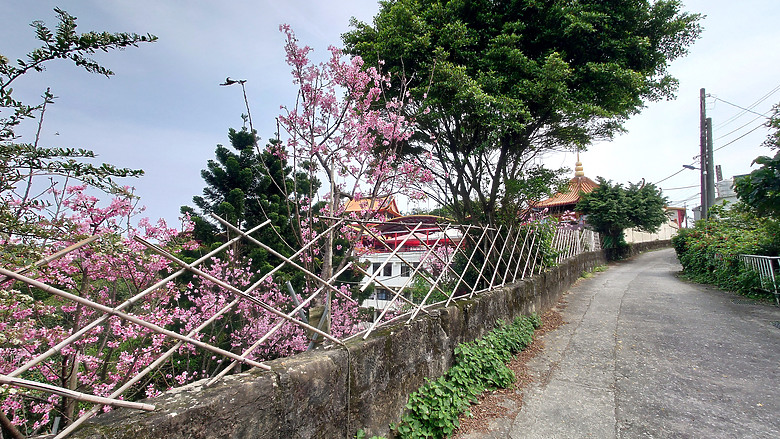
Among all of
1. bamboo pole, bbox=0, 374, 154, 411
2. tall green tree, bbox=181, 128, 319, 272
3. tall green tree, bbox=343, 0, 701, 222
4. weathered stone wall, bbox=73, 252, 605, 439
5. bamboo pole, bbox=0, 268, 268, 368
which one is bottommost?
weathered stone wall, bbox=73, 252, 605, 439

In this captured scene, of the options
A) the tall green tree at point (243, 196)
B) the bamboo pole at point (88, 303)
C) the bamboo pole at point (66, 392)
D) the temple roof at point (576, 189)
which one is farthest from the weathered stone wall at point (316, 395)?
the temple roof at point (576, 189)

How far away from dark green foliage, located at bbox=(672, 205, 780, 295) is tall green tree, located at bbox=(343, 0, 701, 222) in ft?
14.1

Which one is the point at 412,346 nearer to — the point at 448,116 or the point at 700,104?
the point at 448,116

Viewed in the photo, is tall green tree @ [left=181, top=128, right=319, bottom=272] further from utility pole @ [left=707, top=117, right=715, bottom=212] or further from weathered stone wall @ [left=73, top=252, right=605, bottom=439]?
utility pole @ [left=707, top=117, right=715, bottom=212]

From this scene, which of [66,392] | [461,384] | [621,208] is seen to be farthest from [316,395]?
[621,208]

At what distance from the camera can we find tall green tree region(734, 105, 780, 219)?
18.5 ft

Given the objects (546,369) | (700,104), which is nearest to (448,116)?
(546,369)

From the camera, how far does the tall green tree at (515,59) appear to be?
15.8ft

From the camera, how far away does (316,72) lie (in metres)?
4.01

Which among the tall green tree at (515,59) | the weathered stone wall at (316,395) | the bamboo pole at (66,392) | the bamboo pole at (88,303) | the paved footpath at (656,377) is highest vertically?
the tall green tree at (515,59)

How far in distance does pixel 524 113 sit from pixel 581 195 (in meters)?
15.9

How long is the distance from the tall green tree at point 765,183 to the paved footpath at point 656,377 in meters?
1.88

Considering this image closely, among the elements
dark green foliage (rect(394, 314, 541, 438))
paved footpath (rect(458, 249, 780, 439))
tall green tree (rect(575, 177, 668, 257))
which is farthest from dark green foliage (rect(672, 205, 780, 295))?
dark green foliage (rect(394, 314, 541, 438))

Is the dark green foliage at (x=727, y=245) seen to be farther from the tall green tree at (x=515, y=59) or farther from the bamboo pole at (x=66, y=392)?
the bamboo pole at (x=66, y=392)
